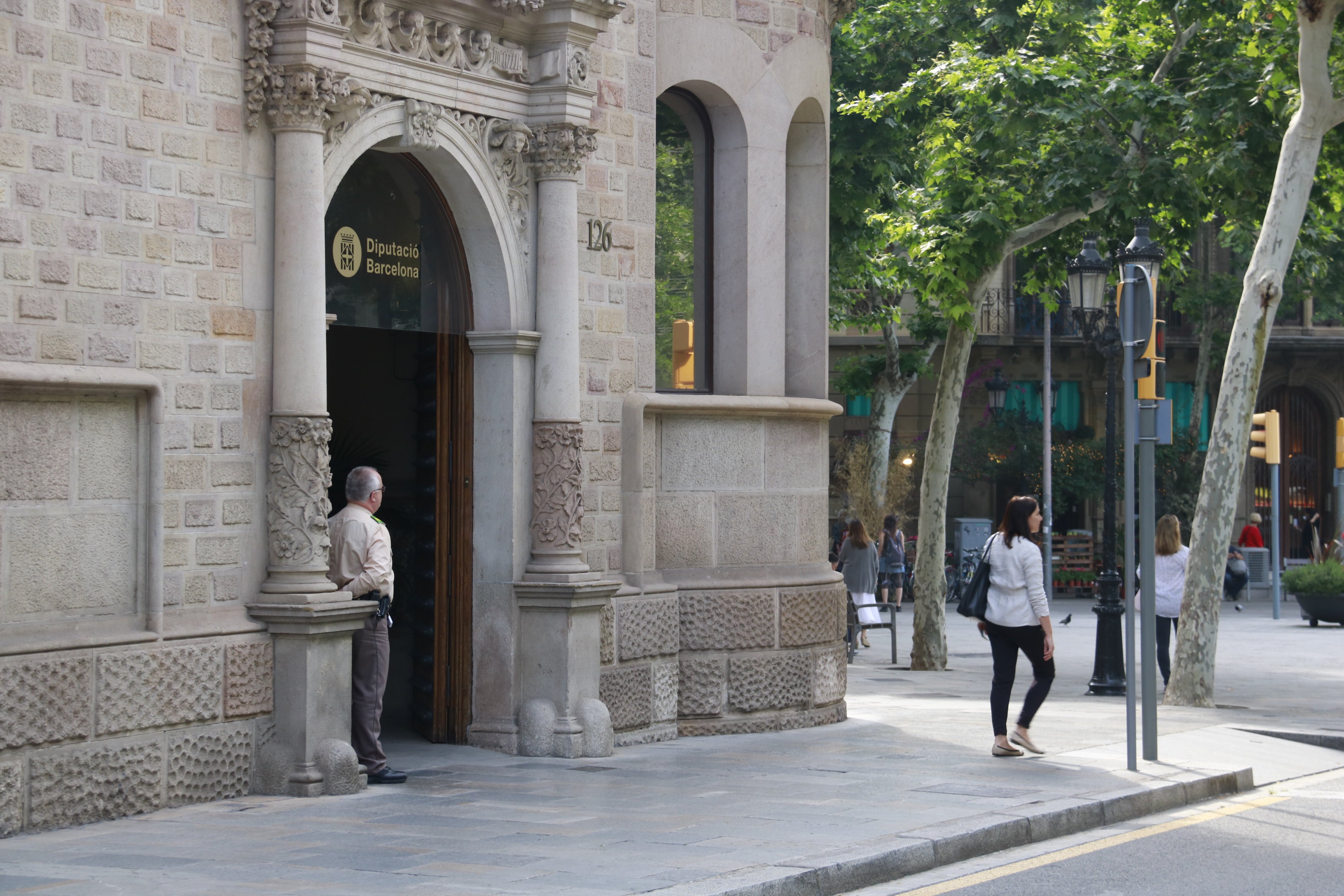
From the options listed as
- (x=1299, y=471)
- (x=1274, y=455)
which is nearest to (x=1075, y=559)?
(x=1274, y=455)

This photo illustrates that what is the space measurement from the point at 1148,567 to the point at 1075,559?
94.4 feet

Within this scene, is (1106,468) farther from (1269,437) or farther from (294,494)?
(1269,437)

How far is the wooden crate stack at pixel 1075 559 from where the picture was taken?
3934cm

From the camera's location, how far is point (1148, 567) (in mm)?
11367

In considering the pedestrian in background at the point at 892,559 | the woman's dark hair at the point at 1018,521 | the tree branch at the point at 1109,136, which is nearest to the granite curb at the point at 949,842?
the woman's dark hair at the point at 1018,521

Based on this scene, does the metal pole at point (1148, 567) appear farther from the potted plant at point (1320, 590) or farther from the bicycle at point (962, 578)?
the bicycle at point (962, 578)

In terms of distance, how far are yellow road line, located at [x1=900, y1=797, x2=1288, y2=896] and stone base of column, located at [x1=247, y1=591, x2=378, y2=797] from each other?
355 cm

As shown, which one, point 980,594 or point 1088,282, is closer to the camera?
point 980,594

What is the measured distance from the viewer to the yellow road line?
802 cm

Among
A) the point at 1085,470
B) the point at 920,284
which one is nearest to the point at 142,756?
the point at 920,284

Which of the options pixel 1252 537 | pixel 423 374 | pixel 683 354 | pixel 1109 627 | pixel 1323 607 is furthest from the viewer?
pixel 1252 537

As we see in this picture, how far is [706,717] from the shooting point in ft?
42.8

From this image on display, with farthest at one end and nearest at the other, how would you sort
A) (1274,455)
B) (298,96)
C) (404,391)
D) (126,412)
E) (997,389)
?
(997,389), (1274,455), (404,391), (298,96), (126,412)

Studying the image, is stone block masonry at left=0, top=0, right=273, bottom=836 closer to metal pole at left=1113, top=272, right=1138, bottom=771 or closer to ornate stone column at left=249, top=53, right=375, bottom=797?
ornate stone column at left=249, top=53, right=375, bottom=797
